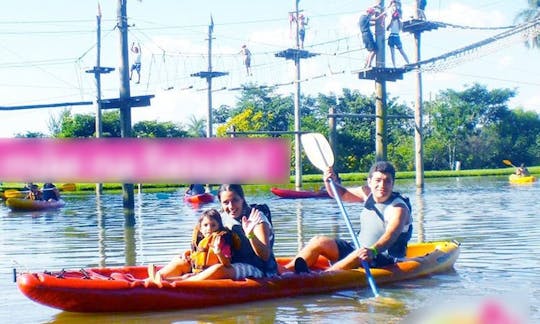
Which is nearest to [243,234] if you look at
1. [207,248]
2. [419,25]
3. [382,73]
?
[207,248]

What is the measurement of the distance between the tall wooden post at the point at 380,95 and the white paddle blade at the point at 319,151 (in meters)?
6.37

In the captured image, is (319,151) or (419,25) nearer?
(319,151)

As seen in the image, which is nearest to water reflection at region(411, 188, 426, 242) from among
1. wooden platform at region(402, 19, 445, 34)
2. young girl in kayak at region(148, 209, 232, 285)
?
wooden platform at region(402, 19, 445, 34)

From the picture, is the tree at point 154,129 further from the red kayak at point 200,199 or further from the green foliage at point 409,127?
the red kayak at point 200,199

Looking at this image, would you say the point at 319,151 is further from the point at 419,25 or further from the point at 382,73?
the point at 419,25

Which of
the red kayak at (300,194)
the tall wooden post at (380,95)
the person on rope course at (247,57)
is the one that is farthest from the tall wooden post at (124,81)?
the person on rope course at (247,57)

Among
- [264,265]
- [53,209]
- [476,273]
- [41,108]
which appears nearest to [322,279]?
[264,265]

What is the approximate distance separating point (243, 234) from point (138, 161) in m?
3.38

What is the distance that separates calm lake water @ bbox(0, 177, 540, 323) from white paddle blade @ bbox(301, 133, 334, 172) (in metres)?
1.69

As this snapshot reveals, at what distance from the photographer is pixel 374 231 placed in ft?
22.2

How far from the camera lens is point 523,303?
1094 mm

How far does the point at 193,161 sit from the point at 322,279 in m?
2.69

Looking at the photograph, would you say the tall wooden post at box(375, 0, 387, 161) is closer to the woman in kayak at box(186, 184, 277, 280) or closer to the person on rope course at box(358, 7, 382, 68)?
the person on rope course at box(358, 7, 382, 68)

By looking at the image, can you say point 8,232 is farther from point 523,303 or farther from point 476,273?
point 523,303
